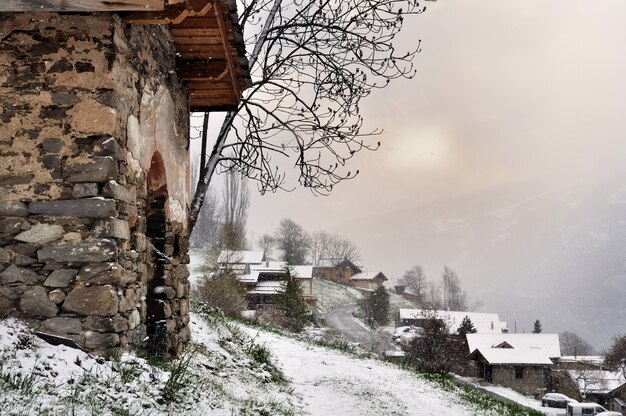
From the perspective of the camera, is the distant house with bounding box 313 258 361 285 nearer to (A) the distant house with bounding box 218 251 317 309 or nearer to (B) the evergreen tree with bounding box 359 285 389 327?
(A) the distant house with bounding box 218 251 317 309

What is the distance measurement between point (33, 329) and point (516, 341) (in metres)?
49.6

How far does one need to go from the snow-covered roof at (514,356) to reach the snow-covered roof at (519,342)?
67 centimetres

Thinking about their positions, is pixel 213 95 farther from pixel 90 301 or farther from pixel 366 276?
pixel 366 276

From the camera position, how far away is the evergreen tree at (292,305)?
33.6 metres

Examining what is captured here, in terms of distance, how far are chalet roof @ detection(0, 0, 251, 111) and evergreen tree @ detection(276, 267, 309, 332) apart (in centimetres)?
2510

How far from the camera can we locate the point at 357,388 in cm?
1014

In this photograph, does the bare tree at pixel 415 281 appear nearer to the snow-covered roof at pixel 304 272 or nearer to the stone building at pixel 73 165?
the snow-covered roof at pixel 304 272

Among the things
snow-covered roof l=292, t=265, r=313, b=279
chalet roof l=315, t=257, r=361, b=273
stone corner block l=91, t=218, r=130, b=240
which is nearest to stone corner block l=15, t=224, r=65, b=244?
stone corner block l=91, t=218, r=130, b=240

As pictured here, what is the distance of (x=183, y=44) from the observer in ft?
25.3

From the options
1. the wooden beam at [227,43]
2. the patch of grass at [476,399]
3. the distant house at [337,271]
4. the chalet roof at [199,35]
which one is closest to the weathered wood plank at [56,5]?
the chalet roof at [199,35]

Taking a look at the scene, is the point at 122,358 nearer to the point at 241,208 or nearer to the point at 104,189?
the point at 104,189

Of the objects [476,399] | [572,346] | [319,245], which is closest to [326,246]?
[319,245]

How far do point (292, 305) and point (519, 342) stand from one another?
25154 millimetres

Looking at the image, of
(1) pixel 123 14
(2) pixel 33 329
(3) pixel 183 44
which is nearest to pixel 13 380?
(2) pixel 33 329
